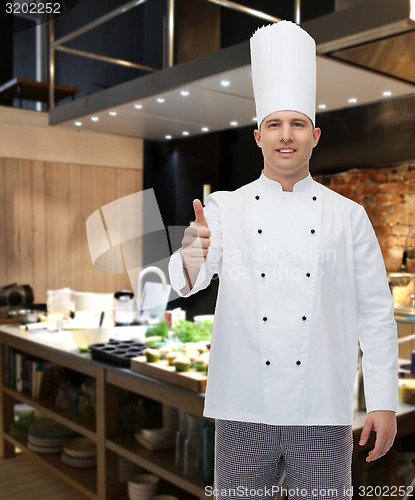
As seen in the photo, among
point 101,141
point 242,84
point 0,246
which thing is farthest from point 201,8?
point 0,246

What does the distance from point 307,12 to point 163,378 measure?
351 cm

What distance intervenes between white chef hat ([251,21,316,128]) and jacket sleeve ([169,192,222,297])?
0.68 feet

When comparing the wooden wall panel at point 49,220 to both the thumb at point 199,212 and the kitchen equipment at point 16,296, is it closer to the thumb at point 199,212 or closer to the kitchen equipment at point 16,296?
the kitchen equipment at point 16,296

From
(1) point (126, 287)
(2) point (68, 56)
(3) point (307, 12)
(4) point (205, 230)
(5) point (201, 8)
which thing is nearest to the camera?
(4) point (205, 230)

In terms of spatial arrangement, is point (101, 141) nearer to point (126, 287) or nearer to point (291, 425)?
point (126, 287)

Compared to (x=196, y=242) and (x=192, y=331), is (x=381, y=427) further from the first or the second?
(x=192, y=331)

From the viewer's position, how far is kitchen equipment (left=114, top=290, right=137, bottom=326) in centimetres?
330

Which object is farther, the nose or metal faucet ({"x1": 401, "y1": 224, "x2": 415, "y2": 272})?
metal faucet ({"x1": 401, "y1": 224, "x2": 415, "y2": 272})

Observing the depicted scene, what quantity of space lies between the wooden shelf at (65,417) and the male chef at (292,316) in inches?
65.4

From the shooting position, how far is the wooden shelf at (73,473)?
276 centimetres

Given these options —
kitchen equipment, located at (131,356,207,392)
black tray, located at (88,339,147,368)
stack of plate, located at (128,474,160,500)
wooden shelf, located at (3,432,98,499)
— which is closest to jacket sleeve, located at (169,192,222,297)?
kitchen equipment, located at (131,356,207,392)

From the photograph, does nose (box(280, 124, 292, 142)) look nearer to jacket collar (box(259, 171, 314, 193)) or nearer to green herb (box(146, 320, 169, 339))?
jacket collar (box(259, 171, 314, 193))

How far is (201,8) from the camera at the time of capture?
5.22 m
